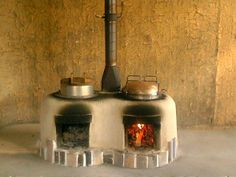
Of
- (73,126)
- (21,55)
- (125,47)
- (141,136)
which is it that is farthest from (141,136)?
(21,55)

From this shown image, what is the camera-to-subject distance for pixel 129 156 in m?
3.13

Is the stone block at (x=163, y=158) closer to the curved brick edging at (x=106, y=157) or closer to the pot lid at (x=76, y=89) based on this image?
the curved brick edging at (x=106, y=157)

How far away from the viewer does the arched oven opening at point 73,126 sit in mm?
3107

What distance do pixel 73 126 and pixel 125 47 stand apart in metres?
1.31

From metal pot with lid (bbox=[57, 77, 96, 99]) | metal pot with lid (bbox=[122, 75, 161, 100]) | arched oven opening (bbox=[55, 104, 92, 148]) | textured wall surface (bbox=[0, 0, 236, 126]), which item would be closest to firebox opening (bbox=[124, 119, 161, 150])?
metal pot with lid (bbox=[122, 75, 161, 100])

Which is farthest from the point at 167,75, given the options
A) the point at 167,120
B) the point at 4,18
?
the point at 4,18

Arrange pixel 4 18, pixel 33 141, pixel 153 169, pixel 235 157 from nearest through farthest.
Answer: pixel 153 169
pixel 235 157
pixel 33 141
pixel 4 18

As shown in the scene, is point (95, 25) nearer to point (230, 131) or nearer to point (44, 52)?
point (44, 52)

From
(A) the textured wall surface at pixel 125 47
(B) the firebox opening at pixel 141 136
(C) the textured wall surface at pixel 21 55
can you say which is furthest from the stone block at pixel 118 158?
(C) the textured wall surface at pixel 21 55

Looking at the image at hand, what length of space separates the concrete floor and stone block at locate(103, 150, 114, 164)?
0.09 metres

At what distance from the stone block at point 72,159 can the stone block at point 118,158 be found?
1.06ft

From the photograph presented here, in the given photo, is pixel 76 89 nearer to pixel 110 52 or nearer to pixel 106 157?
pixel 110 52

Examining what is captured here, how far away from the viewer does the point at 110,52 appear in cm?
349

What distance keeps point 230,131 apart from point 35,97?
2226 millimetres
